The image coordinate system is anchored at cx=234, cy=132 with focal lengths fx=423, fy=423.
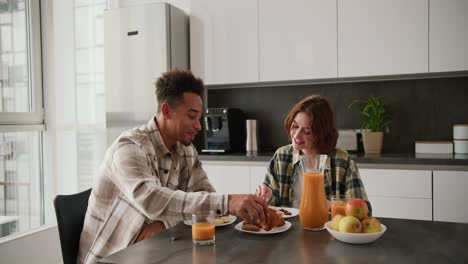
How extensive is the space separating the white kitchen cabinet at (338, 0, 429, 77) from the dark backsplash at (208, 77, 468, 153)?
0.34 metres

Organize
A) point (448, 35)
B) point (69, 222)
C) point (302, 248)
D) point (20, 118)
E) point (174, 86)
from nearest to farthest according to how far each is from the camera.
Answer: point (302, 248)
point (69, 222)
point (174, 86)
point (448, 35)
point (20, 118)

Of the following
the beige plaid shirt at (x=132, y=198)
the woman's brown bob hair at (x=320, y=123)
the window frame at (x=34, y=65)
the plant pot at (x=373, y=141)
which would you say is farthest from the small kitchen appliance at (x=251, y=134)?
the beige plaid shirt at (x=132, y=198)

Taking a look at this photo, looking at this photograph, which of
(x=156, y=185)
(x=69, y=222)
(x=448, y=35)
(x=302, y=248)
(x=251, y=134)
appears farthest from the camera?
(x=251, y=134)

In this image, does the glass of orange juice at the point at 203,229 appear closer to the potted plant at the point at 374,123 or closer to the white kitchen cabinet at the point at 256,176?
the white kitchen cabinet at the point at 256,176

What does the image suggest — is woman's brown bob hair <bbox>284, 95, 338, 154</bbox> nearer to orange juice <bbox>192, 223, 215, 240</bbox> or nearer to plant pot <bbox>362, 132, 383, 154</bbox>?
orange juice <bbox>192, 223, 215, 240</bbox>

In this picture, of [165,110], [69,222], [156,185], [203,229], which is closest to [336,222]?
[203,229]

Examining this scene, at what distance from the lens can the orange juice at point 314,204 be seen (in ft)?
4.52

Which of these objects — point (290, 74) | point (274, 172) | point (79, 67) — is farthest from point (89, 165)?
point (274, 172)

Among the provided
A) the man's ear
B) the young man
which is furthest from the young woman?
the man's ear

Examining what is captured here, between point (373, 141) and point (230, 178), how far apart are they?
111 centimetres

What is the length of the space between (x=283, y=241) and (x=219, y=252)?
8.3 inches

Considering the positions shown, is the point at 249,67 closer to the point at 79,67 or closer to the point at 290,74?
the point at 290,74

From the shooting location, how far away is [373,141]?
3168 millimetres

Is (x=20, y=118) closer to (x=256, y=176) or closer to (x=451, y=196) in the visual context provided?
(x=256, y=176)
